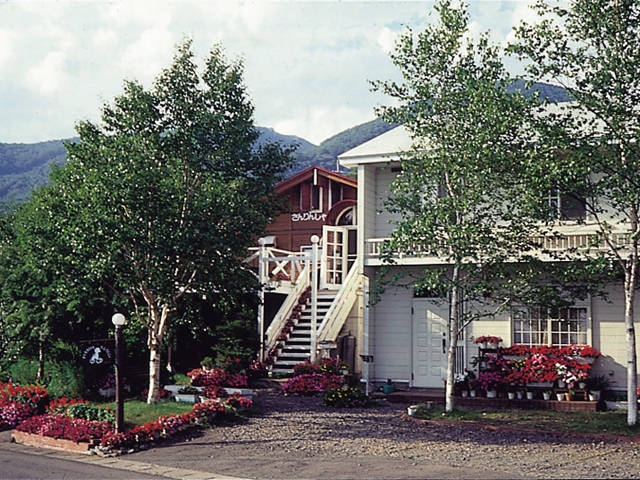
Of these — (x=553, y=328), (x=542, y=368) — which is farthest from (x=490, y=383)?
(x=553, y=328)

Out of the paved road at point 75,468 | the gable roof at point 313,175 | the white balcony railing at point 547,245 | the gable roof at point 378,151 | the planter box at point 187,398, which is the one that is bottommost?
the paved road at point 75,468

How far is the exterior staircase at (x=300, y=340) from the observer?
71.7ft

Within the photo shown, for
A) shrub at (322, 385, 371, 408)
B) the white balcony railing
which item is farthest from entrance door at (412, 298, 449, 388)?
shrub at (322, 385, 371, 408)

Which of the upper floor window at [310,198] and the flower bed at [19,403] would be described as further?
the upper floor window at [310,198]

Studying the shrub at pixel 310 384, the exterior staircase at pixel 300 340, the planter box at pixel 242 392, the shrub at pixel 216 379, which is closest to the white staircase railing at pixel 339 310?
the exterior staircase at pixel 300 340

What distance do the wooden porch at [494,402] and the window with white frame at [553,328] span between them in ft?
6.75

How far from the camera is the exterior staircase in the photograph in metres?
21.8

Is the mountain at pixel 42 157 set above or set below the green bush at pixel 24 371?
above

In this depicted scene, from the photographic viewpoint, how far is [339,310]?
21.9 metres

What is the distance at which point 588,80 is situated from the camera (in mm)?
14273

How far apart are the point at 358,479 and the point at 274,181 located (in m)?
8.58

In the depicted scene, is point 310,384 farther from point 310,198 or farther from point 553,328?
point 310,198

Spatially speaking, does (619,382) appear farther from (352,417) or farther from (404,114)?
(404,114)

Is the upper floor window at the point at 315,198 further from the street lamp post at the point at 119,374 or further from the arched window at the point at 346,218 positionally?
the street lamp post at the point at 119,374
